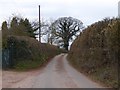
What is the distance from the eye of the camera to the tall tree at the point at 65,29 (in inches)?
4200

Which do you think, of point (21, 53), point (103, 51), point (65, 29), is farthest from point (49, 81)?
point (65, 29)

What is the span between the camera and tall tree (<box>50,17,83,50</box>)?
350ft

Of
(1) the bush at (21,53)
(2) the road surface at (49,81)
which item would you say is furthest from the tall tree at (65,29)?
(2) the road surface at (49,81)

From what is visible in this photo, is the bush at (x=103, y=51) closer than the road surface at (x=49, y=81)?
No

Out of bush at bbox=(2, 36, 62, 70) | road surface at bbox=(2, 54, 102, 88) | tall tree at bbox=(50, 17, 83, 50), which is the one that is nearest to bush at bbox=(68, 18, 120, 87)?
road surface at bbox=(2, 54, 102, 88)

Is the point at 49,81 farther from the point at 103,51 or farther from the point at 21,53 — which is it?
the point at 21,53

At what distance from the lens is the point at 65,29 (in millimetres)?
107812

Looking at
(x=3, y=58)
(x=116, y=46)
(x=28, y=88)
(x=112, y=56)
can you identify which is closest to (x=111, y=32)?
(x=116, y=46)

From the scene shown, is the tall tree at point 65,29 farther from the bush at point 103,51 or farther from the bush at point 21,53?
the bush at point 103,51

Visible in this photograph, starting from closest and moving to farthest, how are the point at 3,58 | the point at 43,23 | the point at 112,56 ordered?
1. the point at 112,56
2. the point at 3,58
3. the point at 43,23

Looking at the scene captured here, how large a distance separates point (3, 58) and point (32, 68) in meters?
3.69

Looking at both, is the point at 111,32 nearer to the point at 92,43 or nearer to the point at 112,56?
the point at 112,56

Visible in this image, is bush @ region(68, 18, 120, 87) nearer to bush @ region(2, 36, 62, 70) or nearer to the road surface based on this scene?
the road surface

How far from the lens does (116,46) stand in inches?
885
